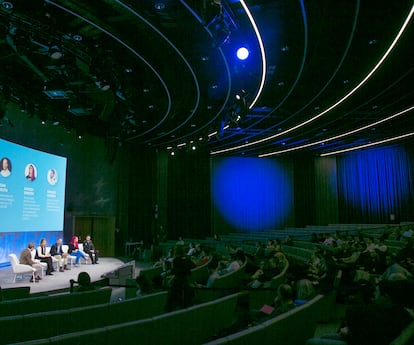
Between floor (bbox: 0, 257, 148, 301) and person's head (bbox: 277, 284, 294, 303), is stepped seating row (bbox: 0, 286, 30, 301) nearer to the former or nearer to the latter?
floor (bbox: 0, 257, 148, 301)

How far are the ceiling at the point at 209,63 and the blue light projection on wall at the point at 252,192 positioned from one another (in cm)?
694

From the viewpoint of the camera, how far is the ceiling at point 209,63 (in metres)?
7.17

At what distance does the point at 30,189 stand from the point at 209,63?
7.06 meters

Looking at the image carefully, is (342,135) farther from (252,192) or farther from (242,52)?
(242,52)

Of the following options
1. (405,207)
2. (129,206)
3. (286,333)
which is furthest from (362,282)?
(405,207)

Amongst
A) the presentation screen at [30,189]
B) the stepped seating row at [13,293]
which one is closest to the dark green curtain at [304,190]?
the presentation screen at [30,189]

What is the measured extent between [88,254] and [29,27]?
8691 mm

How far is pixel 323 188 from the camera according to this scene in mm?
23266

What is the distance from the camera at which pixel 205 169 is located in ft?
71.6

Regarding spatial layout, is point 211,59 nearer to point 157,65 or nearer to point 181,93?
point 157,65

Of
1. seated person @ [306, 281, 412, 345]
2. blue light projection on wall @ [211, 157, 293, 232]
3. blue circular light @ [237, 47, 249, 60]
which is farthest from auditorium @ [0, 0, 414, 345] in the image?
blue circular light @ [237, 47, 249, 60]

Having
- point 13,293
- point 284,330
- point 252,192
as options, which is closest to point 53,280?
point 13,293

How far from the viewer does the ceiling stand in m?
7.17

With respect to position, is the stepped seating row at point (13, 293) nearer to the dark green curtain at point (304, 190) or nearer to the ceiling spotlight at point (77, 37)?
the ceiling spotlight at point (77, 37)
